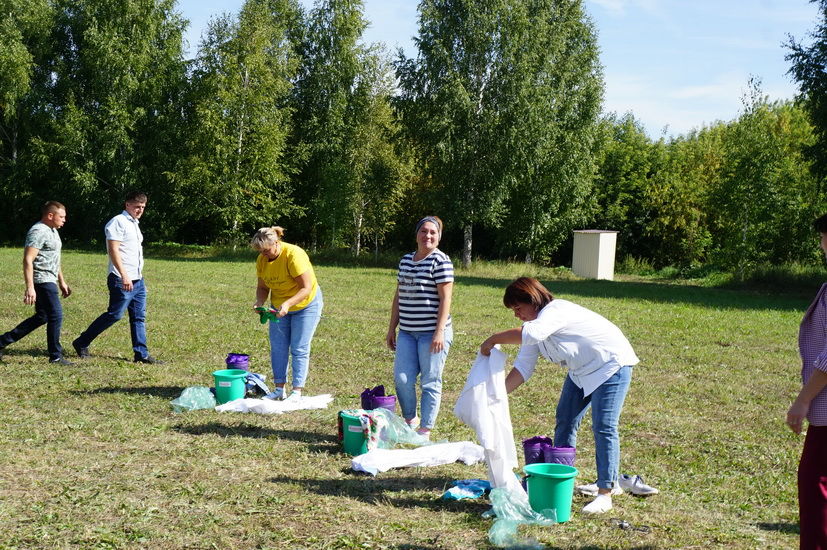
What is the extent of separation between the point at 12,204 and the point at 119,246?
36.9 meters

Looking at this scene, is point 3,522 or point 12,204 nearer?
point 3,522

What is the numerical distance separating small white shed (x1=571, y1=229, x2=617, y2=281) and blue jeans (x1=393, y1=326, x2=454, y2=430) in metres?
26.4

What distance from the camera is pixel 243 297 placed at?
18.1 m

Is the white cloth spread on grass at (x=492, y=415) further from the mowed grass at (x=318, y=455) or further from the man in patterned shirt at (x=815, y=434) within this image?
the man in patterned shirt at (x=815, y=434)

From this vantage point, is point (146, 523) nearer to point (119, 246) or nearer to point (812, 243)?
point (119, 246)

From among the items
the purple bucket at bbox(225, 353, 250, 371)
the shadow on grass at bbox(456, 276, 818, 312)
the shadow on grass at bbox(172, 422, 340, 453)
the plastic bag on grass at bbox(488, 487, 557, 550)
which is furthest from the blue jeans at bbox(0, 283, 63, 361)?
the shadow on grass at bbox(456, 276, 818, 312)

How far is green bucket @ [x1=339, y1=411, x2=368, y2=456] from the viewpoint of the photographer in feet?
20.3

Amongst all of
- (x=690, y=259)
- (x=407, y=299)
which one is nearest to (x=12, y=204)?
(x=690, y=259)

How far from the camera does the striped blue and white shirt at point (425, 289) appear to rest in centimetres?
646

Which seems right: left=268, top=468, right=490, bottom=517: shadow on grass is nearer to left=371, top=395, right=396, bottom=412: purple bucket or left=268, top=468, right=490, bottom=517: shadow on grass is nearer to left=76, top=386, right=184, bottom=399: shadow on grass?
left=371, top=395, right=396, bottom=412: purple bucket

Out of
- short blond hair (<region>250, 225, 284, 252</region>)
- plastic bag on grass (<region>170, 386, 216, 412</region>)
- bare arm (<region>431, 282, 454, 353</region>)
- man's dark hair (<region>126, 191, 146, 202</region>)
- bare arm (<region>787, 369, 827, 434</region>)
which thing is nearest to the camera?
bare arm (<region>787, 369, 827, 434</region>)

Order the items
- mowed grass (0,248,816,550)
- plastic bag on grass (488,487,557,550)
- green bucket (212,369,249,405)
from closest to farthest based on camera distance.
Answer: plastic bag on grass (488,487,557,550) < mowed grass (0,248,816,550) < green bucket (212,369,249,405)

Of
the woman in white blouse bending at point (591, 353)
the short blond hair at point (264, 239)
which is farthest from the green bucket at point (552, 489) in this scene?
the short blond hair at point (264, 239)

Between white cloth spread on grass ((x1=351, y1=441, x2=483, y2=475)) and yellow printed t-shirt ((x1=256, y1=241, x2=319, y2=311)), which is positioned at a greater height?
yellow printed t-shirt ((x1=256, y1=241, x2=319, y2=311))
